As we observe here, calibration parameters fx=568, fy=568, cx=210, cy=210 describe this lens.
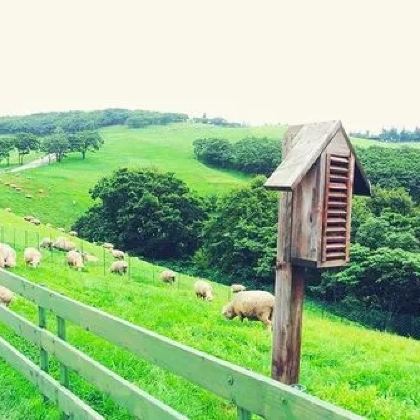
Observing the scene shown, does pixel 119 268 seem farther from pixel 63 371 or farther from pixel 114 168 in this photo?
pixel 114 168

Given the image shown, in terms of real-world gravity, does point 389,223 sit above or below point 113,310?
below

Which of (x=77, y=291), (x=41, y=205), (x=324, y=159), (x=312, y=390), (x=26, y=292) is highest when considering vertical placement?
(x=324, y=159)

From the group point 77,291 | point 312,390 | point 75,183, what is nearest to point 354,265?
point 77,291

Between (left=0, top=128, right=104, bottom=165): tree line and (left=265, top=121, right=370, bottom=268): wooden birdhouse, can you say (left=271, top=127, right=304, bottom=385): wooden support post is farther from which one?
(left=0, top=128, right=104, bottom=165): tree line

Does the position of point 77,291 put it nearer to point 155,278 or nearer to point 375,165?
point 155,278

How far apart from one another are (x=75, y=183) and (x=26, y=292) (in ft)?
250

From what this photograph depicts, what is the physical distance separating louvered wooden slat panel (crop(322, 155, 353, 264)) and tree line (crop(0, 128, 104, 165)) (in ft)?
306

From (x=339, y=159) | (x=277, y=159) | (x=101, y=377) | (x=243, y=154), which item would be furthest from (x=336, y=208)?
(x=243, y=154)

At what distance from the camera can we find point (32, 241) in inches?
1158

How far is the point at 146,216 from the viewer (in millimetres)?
57250

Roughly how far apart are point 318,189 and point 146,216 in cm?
5301

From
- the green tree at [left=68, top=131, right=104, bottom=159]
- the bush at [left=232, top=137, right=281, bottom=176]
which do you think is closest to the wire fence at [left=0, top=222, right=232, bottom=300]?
the bush at [left=232, top=137, right=281, bottom=176]

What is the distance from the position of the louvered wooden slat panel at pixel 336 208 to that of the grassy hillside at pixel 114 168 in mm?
63210

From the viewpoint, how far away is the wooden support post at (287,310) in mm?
4805
